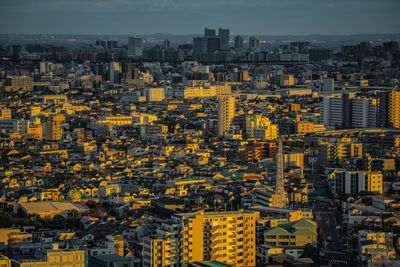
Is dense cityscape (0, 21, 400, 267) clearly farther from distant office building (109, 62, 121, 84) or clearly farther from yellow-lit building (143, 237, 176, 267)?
distant office building (109, 62, 121, 84)

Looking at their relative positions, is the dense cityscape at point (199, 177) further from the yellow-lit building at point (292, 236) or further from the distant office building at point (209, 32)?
the distant office building at point (209, 32)

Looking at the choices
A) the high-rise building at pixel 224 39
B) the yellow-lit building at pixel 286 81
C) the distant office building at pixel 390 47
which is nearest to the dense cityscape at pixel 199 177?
the yellow-lit building at pixel 286 81

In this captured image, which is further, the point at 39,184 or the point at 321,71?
the point at 321,71

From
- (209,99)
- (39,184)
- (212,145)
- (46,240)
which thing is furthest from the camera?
(209,99)

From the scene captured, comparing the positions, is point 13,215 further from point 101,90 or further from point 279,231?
point 101,90

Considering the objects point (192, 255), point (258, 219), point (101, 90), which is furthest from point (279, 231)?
point (101, 90)

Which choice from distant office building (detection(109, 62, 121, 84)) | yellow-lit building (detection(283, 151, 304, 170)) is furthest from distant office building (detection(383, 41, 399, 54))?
yellow-lit building (detection(283, 151, 304, 170))
